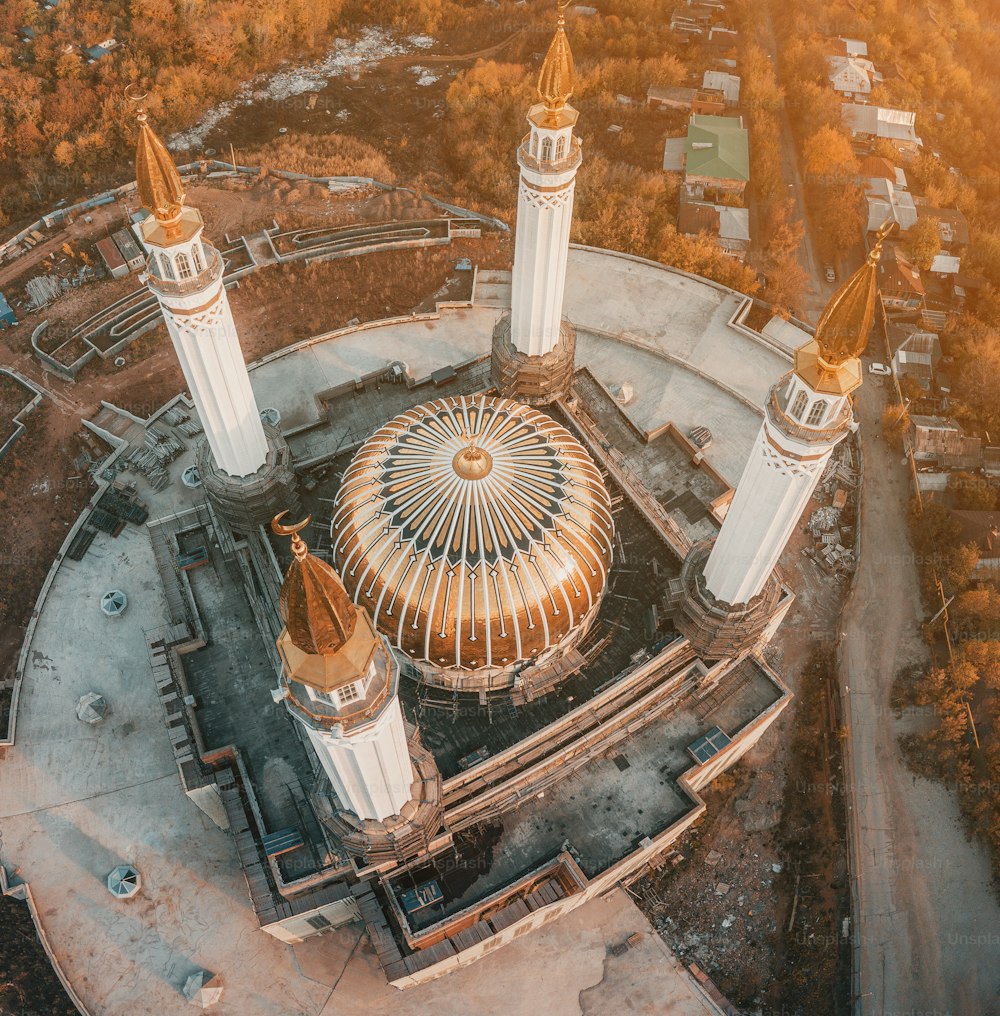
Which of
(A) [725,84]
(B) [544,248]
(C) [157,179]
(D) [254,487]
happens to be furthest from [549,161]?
(A) [725,84]

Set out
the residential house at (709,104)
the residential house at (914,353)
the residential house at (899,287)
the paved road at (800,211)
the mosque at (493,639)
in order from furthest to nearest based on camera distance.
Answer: the residential house at (709,104), the paved road at (800,211), the residential house at (899,287), the residential house at (914,353), the mosque at (493,639)

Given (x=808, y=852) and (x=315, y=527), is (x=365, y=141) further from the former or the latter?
(x=808, y=852)

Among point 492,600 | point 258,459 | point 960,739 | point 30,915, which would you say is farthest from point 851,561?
point 30,915

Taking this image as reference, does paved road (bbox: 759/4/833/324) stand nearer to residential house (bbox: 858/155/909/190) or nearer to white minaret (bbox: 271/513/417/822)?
residential house (bbox: 858/155/909/190)

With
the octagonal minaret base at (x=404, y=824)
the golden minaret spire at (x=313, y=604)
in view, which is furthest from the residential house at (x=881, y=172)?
the golden minaret spire at (x=313, y=604)

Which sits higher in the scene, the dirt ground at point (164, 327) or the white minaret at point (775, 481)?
the white minaret at point (775, 481)

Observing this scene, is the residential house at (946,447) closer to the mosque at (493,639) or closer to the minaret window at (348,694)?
the mosque at (493,639)

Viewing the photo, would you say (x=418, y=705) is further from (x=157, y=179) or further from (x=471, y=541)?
(x=157, y=179)
